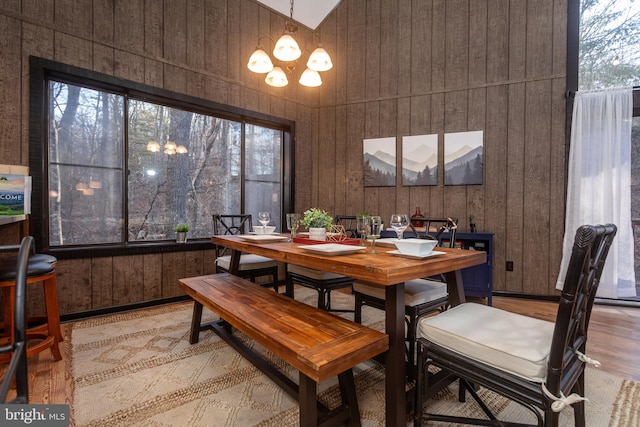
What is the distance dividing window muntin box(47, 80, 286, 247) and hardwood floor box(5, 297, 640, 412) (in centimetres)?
104

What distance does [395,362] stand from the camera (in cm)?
140

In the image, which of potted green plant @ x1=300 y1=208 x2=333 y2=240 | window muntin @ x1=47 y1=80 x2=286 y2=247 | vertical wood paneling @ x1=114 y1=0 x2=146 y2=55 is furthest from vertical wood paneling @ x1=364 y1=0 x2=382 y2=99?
potted green plant @ x1=300 y1=208 x2=333 y2=240

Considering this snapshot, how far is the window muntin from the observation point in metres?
2.87

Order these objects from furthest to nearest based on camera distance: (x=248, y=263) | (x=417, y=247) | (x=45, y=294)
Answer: (x=248, y=263) < (x=45, y=294) < (x=417, y=247)

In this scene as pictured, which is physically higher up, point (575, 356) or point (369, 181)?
point (369, 181)

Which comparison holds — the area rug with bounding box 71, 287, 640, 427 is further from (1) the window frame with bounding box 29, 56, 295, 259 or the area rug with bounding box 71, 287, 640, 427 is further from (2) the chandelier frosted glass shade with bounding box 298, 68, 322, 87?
(2) the chandelier frosted glass shade with bounding box 298, 68, 322, 87

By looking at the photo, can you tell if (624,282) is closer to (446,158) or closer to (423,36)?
(446,158)

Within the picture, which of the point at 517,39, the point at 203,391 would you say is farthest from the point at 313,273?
the point at 517,39

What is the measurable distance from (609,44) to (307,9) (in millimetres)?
3575

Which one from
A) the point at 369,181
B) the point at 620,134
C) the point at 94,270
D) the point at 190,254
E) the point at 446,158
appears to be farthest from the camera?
the point at 369,181

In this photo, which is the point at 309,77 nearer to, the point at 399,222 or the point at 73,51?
the point at 399,222

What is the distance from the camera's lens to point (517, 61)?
3625 millimetres

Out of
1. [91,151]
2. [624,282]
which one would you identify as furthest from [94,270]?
[624,282]

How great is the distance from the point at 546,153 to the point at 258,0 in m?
3.89
